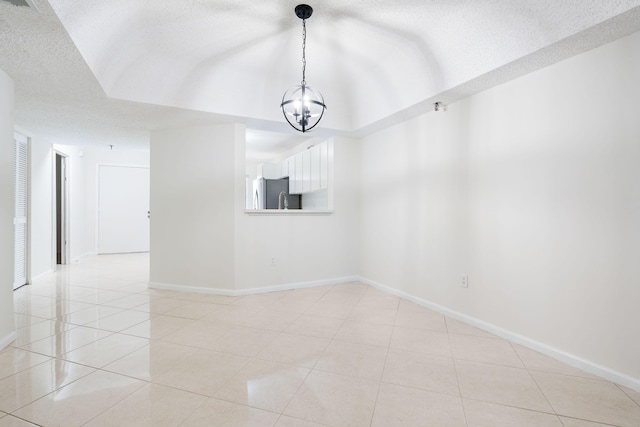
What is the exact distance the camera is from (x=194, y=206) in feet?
12.5

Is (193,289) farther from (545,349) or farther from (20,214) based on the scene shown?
(545,349)

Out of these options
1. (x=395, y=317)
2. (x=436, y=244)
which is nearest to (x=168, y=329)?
(x=395, y=317)

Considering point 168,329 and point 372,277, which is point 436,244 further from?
point 168,329

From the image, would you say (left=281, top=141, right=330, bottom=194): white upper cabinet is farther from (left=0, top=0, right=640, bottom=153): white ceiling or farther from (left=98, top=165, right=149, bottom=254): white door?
(left=98, top=165, right=149, bottom=254): white door

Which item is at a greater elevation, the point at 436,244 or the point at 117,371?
the point at 436,244

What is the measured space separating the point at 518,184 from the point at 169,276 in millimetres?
3910

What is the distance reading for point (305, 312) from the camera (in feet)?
10.1

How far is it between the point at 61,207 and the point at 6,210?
168 inches

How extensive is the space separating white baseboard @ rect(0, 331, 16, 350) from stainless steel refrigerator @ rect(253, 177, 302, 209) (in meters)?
3.72

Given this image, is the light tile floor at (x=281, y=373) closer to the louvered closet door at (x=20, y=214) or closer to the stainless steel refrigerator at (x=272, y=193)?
the louvered closet door at (x=20, y=214)

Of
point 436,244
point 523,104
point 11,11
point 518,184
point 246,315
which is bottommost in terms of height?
point 246,315

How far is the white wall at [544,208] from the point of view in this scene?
1823 millimetres

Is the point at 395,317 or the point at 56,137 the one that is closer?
the point at 395,317

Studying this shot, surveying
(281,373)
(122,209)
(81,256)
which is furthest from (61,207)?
(281,373)
